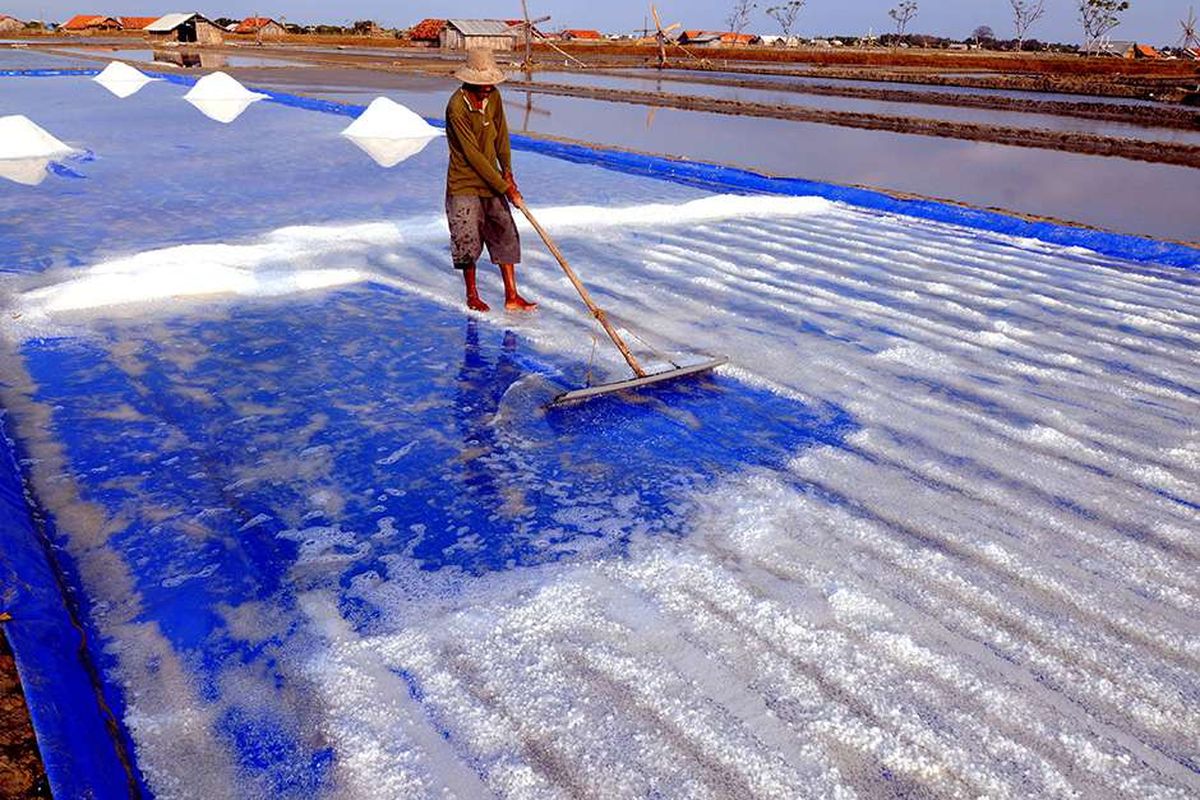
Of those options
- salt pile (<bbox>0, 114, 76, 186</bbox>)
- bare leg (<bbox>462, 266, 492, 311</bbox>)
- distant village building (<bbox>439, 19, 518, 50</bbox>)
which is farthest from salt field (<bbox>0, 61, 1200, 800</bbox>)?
distant village building (<bbox>439, 19, 518, 50</bbox>)

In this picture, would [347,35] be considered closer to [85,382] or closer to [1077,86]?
[1077,86]

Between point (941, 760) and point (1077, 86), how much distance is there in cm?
2593

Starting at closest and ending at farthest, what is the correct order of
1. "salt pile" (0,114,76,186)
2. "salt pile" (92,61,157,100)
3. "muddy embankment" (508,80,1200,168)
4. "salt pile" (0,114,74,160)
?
"salt pile" (0,114,76,186)
"salt pile" (0,114,74,160)
"muddy embankment" (508,80,1200,168)
"salt pile" (92,61,157,100)

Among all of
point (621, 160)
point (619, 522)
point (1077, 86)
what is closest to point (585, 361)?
point (619, 522)

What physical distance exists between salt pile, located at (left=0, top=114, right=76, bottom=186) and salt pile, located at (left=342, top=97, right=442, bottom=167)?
9.13ft

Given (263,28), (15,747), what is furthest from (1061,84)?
(263,28)

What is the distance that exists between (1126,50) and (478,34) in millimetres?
44683

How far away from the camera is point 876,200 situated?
6461mm

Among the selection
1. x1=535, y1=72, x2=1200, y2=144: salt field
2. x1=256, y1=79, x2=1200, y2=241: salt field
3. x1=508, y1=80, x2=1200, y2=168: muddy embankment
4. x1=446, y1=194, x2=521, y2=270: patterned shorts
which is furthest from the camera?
x1=535, y1=72, x2=1200, y2=144: salt field

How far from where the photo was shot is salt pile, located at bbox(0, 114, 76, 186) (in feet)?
22.8

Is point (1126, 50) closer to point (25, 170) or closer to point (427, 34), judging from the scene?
point (427, 34)

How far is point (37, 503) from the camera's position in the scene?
2242mm

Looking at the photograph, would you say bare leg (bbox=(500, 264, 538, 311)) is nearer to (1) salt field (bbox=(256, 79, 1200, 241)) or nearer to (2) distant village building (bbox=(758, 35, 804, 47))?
(1) salt field (bbox=(256, 79, 1200, 241))

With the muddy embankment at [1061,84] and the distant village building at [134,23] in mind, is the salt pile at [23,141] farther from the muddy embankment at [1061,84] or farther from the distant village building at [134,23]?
the distant village building at [134,23]
